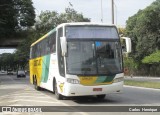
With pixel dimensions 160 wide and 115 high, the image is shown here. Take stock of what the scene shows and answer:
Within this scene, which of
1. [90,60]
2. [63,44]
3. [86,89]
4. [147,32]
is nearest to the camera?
[63,44]

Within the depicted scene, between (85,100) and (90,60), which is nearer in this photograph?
(90,60)

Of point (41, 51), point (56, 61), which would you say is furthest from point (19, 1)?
point (56, 61)

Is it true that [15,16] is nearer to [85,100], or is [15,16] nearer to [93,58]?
[85,100]

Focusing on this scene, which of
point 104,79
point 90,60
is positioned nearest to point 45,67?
point 90,60

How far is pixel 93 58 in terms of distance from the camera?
19.3 m

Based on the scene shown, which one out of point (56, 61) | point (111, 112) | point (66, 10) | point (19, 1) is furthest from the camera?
point (19, 1)

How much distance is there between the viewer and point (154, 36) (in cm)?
7125

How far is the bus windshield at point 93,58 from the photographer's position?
63.0ft

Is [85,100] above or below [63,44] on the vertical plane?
below

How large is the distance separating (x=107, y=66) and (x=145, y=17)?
177ft

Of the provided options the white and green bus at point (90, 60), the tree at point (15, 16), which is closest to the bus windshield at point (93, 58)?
the white and green bus at point (90, 60)

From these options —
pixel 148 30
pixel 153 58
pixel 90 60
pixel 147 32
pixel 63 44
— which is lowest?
pixel 90 60

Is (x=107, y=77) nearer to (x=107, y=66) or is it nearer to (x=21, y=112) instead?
(x=107, y=66)

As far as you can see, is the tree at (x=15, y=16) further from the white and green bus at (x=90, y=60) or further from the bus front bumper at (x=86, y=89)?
the bus front bumper at (x=86, y=89)
